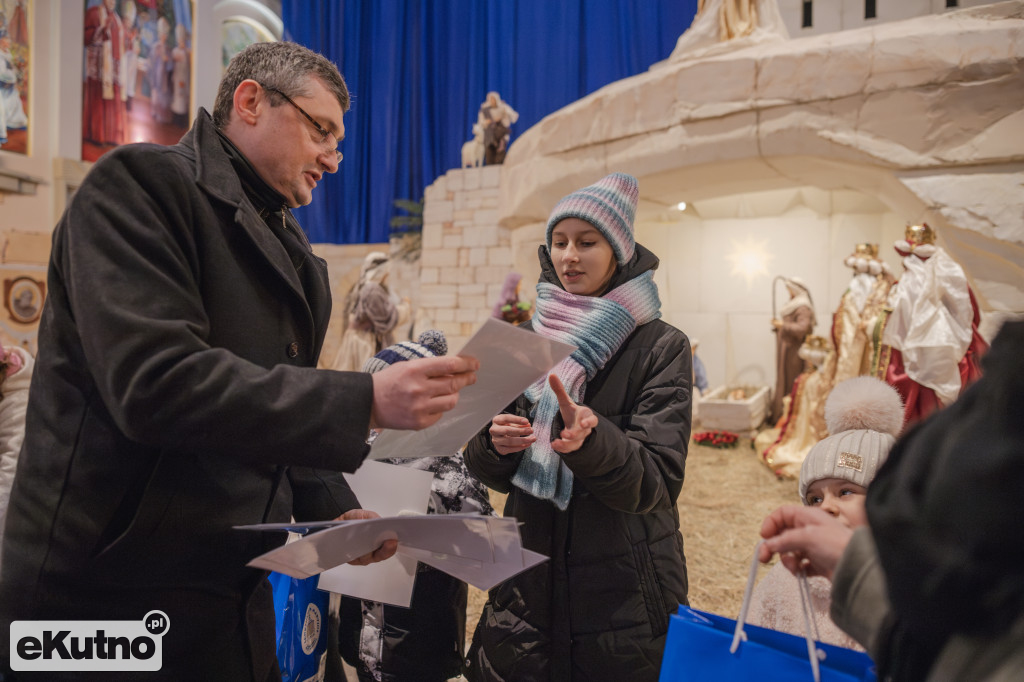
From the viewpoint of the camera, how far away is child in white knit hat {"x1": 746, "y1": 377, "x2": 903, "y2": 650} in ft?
4.58

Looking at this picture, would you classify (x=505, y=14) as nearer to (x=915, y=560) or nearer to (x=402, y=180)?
(x=402, y=180)

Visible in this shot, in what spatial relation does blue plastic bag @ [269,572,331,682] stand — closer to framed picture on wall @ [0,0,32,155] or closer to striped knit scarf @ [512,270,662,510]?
striped knit scarf @ [512,270,662,510]

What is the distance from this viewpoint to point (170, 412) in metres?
0.72

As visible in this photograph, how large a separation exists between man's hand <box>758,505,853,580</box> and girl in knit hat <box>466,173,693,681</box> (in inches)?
19.0

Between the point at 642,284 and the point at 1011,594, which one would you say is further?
the point at 642,284

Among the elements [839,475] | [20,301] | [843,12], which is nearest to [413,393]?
[839,475]

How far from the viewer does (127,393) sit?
28.2 inches

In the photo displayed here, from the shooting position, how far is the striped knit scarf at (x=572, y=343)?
1382 mm

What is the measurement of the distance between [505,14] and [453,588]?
10596 millimetres

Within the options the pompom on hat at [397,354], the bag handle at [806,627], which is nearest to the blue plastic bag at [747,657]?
the bag handle at [806,627]

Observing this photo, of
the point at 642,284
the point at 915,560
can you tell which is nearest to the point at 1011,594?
the point at 915,560

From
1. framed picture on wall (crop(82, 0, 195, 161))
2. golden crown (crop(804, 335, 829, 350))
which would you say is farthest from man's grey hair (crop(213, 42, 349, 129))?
framed picture on wall (crop(82, 0, 195, 161))

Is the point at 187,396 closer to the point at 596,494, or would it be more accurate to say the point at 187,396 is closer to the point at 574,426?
the point at 574,426

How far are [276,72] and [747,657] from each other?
1.10 meters
